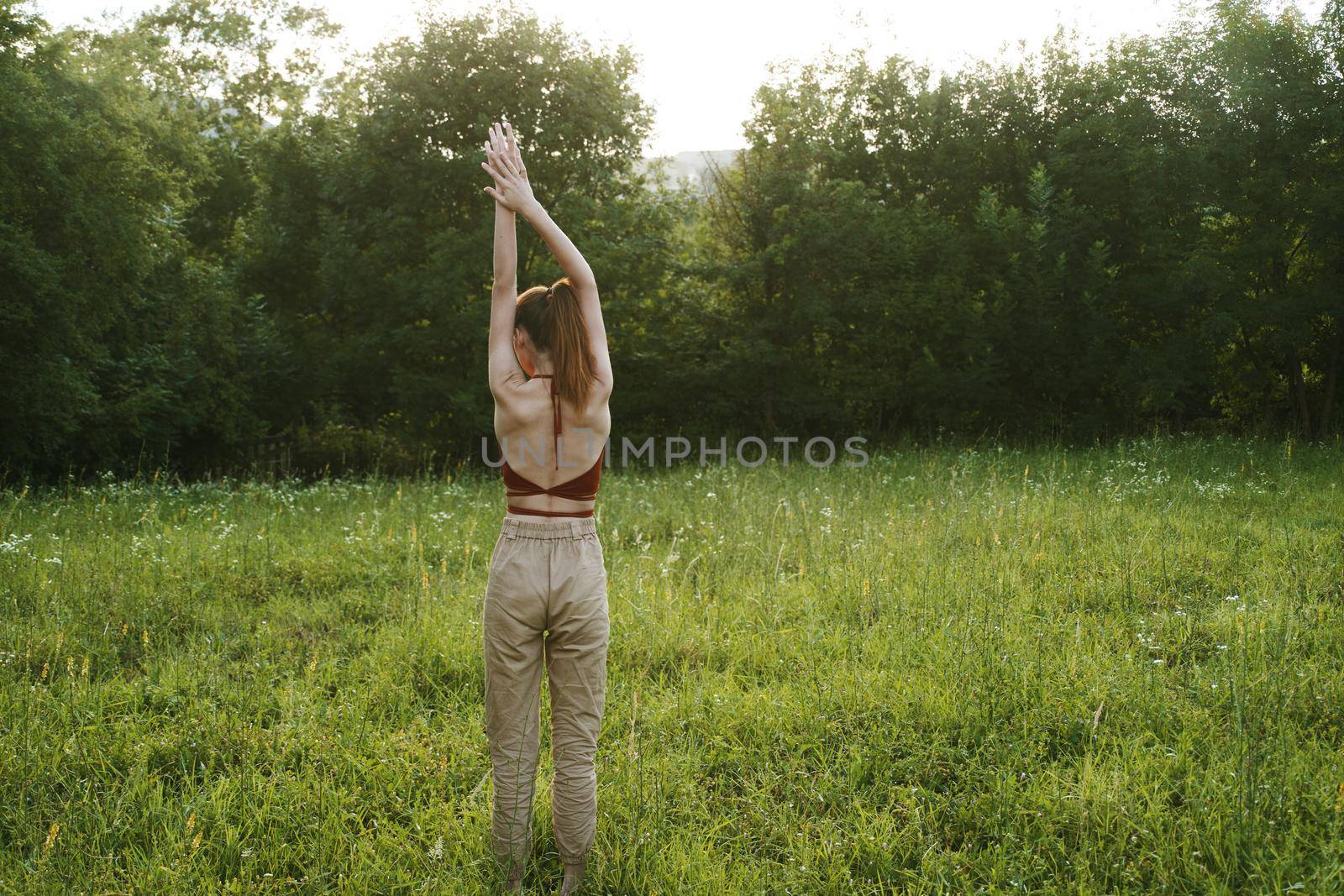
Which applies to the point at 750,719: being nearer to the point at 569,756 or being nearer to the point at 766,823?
the point at 766,823

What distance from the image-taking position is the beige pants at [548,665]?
3.06 meters

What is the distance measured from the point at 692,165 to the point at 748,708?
16.0 m

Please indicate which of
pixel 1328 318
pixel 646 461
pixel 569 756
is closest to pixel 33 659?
pixel 569 756

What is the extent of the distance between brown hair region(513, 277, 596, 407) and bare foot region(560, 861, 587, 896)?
1711 millimetres

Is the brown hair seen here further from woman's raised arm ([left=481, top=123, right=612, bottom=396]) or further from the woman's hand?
the woman's hand

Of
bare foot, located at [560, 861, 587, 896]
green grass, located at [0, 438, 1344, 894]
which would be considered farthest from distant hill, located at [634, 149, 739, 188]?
bare foot, located at [560, 861, 587, 896]

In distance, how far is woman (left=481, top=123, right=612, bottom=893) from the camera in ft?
A: 10.1

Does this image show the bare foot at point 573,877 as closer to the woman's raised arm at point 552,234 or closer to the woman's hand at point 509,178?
the woman's raised arm at point 552,234

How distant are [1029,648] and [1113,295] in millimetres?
12295

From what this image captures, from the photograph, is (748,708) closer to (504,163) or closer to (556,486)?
(556,486)

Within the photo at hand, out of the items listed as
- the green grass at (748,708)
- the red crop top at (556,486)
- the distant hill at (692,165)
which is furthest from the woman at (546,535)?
the distant hill at (692,165)

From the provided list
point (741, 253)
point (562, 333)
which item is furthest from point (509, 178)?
point (741, 253)

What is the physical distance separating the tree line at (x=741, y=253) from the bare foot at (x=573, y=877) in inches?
487

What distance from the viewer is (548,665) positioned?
3225mm
